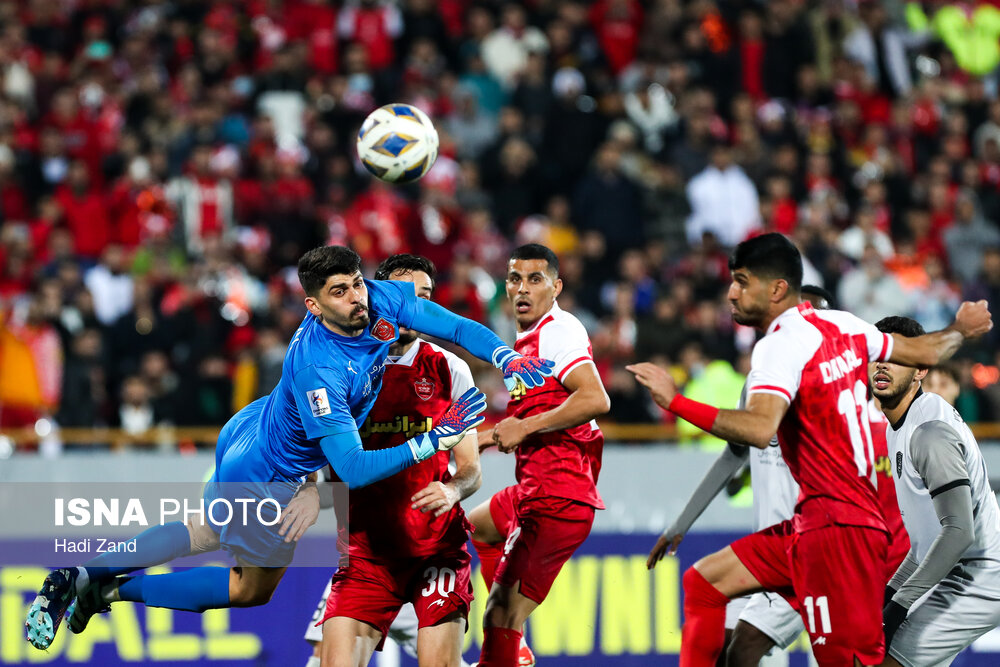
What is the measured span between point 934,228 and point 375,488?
1078 centimetres

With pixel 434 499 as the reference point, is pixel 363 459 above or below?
above

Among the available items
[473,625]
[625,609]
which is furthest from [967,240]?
[473,625]

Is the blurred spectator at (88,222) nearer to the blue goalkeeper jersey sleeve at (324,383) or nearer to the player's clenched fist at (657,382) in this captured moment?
the blue goalkeeper jersey sleeve at (324,383)

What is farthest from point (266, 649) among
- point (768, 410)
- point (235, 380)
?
point (768, 410)

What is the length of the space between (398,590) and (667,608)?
351cm

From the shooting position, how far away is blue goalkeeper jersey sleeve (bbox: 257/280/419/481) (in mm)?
6887

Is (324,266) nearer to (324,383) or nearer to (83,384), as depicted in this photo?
(324,383)

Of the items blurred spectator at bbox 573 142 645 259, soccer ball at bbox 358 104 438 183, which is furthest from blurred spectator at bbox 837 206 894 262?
soccer ball at bbox 358 104 438 183

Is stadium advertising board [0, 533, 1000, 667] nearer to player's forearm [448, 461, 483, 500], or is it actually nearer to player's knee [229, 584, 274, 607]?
player's knee [229, 584, 274, 607]

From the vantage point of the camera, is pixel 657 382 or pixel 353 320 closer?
pixel 657 382

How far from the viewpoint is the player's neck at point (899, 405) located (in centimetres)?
744

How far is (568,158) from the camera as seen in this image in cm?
1638

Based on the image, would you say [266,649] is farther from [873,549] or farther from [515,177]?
[515,177]

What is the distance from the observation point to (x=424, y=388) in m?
7.58
